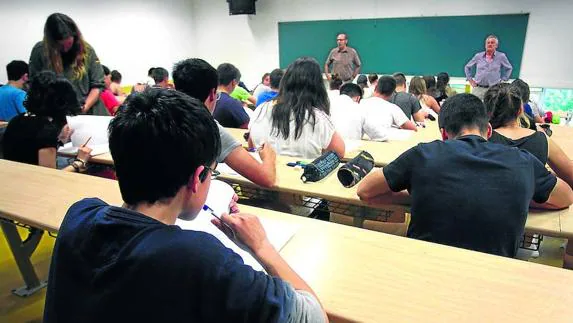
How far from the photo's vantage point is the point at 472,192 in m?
1.42

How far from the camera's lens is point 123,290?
0.67 m

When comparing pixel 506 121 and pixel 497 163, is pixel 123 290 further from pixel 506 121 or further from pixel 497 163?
pixel 506 121

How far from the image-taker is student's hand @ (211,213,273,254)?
39.6 inches

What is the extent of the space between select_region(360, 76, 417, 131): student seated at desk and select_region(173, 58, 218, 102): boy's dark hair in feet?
6.05

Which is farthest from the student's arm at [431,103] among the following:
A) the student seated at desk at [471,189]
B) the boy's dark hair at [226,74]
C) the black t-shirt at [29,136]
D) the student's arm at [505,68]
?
the black t-shirt at [29,136]

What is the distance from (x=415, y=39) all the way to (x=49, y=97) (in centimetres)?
671

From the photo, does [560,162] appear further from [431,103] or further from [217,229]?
[431,103]

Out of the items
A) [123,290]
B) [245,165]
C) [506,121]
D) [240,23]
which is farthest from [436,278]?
[240,23]

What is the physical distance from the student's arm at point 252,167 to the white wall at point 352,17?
21.3 ft

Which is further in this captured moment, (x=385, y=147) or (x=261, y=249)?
Answer: (x=385, y=147)

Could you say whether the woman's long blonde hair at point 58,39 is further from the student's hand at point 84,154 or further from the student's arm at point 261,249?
the student's arm at point 261,249

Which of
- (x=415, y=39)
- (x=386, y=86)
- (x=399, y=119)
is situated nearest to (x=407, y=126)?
(x=399, y=119)

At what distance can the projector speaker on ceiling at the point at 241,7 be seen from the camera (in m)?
8.57

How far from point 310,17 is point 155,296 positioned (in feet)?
27.4
